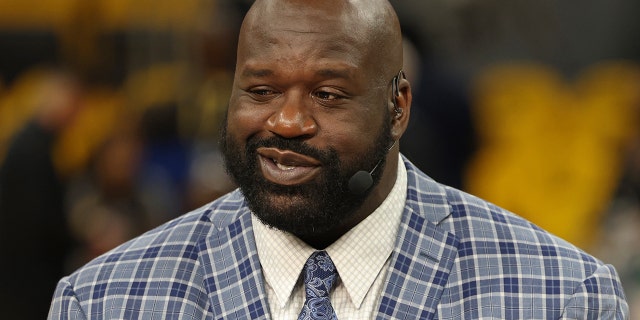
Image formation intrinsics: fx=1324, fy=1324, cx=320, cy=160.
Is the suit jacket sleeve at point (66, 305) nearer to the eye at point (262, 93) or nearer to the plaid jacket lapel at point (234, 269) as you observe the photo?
the plaid jacket lapel at point (234, 269)

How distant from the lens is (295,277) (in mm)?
2945

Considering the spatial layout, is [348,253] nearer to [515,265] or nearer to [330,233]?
[330,233]

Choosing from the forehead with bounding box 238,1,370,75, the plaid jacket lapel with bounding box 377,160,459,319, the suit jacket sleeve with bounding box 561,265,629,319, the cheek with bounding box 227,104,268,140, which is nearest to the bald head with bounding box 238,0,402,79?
the forehead with bounding box 238,1,370,75

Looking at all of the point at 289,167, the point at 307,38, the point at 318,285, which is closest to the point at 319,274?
the point at 318,285

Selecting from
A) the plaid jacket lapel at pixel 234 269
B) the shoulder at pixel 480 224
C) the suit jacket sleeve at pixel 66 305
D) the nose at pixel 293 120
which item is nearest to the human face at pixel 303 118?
the nose at pixel 293 120

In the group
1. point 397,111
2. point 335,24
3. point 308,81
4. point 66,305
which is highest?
point 335,24

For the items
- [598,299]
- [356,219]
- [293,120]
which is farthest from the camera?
[356,219]

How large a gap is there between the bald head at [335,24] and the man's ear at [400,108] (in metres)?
0.08

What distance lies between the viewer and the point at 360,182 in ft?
9.42

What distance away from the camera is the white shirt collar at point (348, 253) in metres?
2.94

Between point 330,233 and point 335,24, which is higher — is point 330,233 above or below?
below

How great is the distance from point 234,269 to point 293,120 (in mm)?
419

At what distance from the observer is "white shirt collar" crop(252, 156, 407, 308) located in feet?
9.64

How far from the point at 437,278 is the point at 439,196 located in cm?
25
